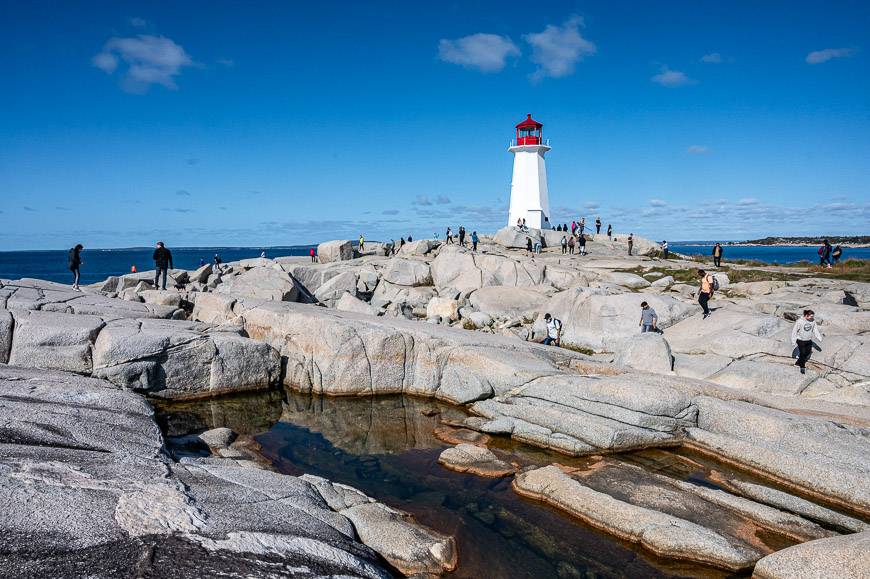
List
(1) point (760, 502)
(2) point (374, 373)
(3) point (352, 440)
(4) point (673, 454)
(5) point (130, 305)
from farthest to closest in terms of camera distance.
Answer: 1. (5) point (130, 305)
2. (2) point (374, 373)
3. (3) point (352, 440)
4. (4) point (673, 454)
5. (1) point (760, 502)

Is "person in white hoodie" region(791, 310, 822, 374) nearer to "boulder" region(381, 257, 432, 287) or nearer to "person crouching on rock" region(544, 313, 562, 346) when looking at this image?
"person crouching on rock" region(544, 313, 562, 346)

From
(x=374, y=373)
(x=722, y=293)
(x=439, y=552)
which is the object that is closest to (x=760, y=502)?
(x=439, y=552)

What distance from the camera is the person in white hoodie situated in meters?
17.0

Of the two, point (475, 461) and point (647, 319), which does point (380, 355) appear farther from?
point (647, 319)

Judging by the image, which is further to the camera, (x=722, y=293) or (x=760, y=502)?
(x=722, y=293)

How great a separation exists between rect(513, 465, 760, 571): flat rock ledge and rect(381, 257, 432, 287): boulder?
29407 millimetres

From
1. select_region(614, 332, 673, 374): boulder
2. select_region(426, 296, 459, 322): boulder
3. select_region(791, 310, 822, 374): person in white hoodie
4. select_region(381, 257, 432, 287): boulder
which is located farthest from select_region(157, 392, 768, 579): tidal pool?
select_region(381, 257, 432, 287): boulder

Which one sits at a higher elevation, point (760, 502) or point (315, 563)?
point (315, 563)

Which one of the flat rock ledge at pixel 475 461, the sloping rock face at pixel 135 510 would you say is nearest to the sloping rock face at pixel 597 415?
the flat rock ledge at pixel 475 461

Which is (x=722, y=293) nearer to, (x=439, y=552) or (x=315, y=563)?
(x=439, y=552)

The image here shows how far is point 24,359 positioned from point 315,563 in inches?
558

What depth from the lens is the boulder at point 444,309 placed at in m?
31.3

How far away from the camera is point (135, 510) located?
7.16 meters

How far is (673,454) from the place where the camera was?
14.6 metres
